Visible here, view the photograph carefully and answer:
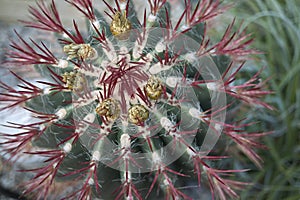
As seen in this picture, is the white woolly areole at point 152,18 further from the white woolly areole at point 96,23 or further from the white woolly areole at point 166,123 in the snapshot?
the white woolly areole at point 166,123

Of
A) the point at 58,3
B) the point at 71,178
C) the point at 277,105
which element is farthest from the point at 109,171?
the point at 58,3

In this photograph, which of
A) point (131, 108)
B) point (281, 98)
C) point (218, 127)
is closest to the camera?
point (131, 108)

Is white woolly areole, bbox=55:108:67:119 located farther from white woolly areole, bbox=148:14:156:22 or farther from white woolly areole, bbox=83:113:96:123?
white woolly areole, bbox=148:14:156:22

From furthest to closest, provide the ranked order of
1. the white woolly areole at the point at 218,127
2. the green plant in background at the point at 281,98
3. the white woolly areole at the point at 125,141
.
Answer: the green plant in background at the point at 281,98 → the white woolly areole at the point at 218,127 → the white woolly areole at the point at 125,141

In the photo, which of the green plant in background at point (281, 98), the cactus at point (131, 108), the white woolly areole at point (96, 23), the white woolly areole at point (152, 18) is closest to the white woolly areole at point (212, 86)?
the cactus at point (131, 108)

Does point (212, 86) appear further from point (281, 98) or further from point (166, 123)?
point (281, 98)

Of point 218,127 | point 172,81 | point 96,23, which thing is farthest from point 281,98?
point 96,23

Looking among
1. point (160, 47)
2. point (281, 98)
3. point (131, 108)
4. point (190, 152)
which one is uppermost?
point (160, 47)

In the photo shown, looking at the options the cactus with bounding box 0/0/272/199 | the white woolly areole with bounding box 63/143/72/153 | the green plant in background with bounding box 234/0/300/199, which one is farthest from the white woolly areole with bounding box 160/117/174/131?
the green plant in background with bounding box 234/0/300/199
